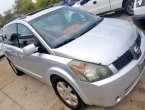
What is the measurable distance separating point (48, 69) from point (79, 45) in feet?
2.30

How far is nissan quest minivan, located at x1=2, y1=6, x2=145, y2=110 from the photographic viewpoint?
3.13m

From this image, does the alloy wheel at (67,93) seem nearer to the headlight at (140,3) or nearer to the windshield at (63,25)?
the windshield at (63,25)

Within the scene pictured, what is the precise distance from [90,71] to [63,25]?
1.43m

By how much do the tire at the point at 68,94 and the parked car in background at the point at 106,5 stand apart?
5.48 m

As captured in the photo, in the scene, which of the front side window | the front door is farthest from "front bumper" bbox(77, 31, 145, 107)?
the front side window

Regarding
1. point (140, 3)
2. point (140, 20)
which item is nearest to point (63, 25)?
point (140, 20)

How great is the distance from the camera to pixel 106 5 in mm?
8945

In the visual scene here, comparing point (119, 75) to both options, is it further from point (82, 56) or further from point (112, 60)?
point (82, 56)

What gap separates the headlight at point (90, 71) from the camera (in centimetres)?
310

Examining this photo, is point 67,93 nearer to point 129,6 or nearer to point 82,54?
point 82,54

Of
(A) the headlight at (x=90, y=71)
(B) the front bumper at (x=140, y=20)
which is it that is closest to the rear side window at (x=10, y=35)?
(A) the headlight at (x=90, y=71)

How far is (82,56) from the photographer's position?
330cm

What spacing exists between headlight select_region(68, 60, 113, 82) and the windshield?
0.70 m

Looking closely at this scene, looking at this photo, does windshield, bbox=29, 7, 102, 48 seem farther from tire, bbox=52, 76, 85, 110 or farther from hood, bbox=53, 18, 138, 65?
tire, bbox=52, 76, 85, 110
